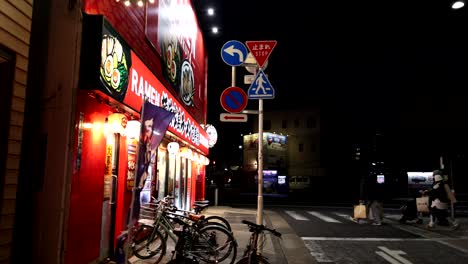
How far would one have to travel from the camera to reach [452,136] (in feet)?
149

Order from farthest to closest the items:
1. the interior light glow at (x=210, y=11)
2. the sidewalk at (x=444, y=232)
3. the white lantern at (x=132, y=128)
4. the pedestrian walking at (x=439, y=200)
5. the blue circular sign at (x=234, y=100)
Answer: the interior light glow at (x=210, y=11)
the pedestrian walking at (x=439, y=200)
the sidewalk at (x=444, y=232)
the blue circular sign at (x=234, y=100)
the white lantern at (x=132, y=128)

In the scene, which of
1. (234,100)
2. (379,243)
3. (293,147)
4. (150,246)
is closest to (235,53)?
(234,100)

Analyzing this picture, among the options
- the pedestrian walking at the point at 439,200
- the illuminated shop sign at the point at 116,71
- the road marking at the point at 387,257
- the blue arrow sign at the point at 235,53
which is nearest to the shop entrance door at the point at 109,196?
the illuminated shop sign at the point at 116,71

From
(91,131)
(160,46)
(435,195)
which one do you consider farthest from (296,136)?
(91,131)

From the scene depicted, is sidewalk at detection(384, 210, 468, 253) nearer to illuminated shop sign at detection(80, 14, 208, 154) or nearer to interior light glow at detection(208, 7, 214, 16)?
illuminated shop sign at detection(80, 14, 208, 154)

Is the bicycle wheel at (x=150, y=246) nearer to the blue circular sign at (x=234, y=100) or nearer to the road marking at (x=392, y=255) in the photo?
the blue circular sign at (x=234, y=100)

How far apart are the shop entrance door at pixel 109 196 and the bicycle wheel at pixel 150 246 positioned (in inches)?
21.1

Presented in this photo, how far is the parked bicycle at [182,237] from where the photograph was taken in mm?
7070

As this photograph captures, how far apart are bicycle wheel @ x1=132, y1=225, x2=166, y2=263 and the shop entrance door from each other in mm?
536

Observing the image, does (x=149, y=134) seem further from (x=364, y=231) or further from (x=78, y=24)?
(x=364, y=231)

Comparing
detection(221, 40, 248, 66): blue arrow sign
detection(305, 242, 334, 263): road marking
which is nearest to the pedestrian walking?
detection(305, 242, 334, 263): road marking

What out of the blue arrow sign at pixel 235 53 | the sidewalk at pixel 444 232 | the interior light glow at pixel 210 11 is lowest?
the sidewalk at pixel 444 232

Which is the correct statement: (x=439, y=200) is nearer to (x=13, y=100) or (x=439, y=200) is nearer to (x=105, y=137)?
(x=105, y=137)

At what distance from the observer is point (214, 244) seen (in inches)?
299
